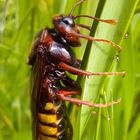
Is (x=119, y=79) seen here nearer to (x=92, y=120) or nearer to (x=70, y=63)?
(x=70, y=63)

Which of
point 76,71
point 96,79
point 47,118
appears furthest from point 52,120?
point 96,79

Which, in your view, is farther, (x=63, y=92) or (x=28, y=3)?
(x=28, y=3)

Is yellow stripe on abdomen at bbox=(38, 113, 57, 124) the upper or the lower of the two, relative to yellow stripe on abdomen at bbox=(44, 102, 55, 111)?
lower

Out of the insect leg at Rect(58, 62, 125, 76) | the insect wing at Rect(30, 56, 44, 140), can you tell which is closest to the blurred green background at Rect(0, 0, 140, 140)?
the insect leg at Rect(58, 62, 125, 76)

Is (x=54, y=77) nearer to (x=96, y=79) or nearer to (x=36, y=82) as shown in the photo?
(x=36, y=82)

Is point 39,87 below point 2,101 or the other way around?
the other way around

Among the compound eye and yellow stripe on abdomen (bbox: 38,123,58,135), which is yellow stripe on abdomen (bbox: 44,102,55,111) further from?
the compound eye

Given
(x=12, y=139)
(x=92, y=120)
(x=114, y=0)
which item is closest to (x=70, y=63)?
(x=92, y=120)

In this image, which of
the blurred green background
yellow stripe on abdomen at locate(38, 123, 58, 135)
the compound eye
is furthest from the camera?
yellow stripe on abdomen at locate(38, 123, 58, 135)
